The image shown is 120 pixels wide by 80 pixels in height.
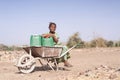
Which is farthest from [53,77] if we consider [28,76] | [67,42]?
[67,42]

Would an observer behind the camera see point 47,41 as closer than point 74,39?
Yes

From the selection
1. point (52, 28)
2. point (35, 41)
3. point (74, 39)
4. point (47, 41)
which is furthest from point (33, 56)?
point (74, 39)

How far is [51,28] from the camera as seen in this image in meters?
11.1

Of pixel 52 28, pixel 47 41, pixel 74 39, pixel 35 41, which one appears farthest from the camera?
pixel 74 39

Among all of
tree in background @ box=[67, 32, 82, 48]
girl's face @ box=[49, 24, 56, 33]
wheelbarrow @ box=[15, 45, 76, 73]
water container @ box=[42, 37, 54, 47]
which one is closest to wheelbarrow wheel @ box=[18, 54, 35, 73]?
wheelbarrow @ box=[15, 45, 76, 73]

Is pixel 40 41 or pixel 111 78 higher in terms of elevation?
pixel 40 41

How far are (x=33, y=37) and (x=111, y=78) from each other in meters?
3.33

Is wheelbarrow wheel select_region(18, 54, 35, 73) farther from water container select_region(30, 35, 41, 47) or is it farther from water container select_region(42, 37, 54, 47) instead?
water container select_region(42, 37, 54, 47)

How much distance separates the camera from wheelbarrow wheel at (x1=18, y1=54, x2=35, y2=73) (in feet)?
34.2

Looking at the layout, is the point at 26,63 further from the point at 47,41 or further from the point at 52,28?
the point at 52,28

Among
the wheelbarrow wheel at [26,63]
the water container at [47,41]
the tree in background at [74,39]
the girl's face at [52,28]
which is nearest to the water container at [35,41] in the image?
the water container at [47,41]

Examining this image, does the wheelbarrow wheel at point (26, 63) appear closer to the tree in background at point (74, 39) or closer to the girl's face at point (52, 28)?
the girl's face at point (52, 28)

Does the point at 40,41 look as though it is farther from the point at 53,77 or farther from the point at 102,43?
the point at 102,43

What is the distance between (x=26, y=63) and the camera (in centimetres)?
1041
